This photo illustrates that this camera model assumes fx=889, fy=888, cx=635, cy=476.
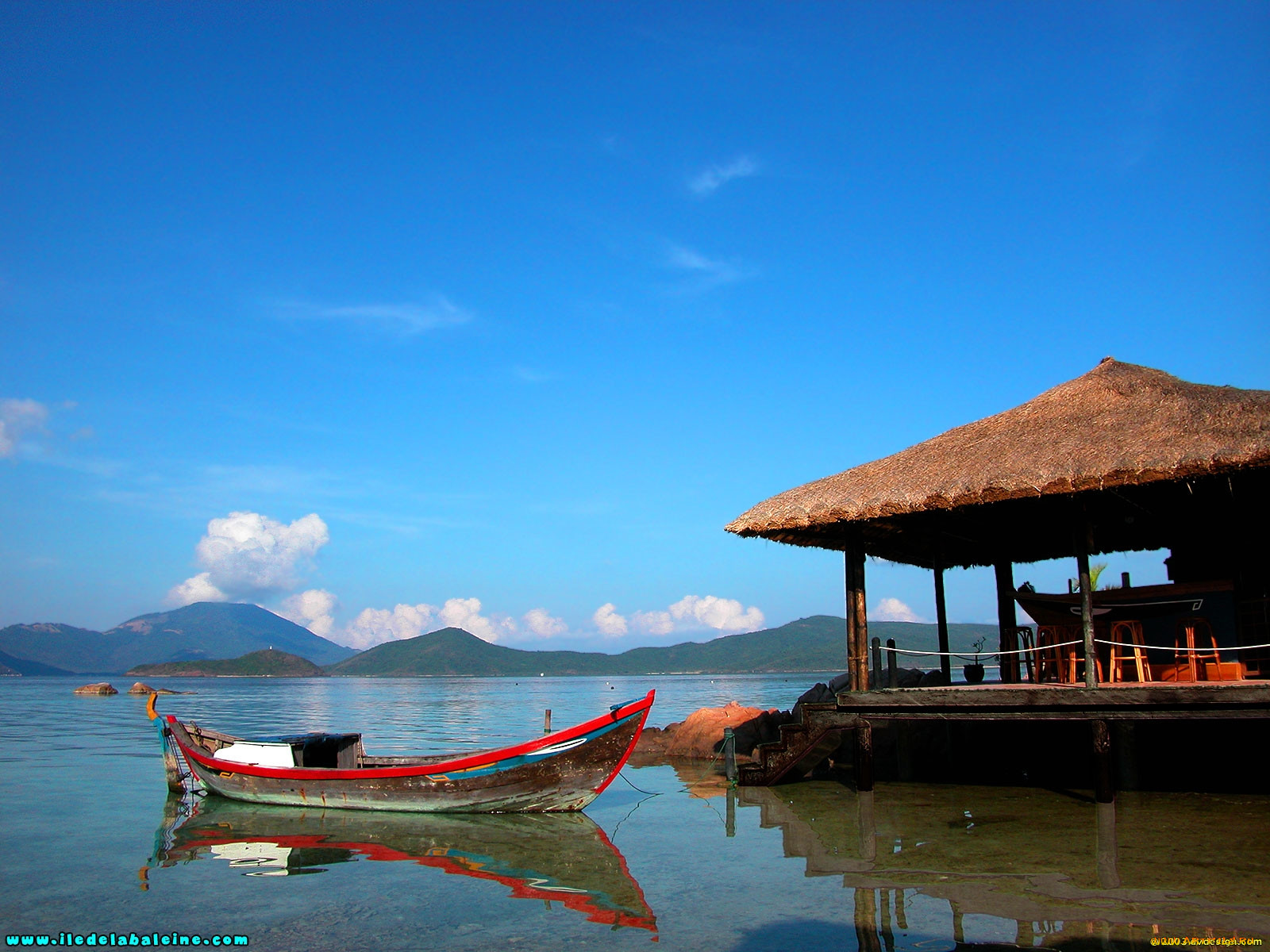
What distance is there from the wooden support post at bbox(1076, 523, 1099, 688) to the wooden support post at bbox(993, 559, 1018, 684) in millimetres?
4293

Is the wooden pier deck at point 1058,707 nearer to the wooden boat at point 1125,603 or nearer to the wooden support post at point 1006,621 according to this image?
the wooden boat at point 1125,603

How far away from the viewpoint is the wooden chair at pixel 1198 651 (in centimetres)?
1206

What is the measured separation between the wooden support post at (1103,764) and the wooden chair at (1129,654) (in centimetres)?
96

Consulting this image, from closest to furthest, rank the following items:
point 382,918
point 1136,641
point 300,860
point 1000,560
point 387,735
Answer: point 382,918
point 300,860
point 1136,641
point 1000,560
point 387,735

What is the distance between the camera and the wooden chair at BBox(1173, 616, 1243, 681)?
1206 cm

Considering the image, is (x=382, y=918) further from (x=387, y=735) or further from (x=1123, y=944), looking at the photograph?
(x=387, y=735)

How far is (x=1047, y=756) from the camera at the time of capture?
15883 millimetres

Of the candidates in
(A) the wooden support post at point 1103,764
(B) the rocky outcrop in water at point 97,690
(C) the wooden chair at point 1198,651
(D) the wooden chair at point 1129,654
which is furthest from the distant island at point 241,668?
(C) the wooden chair at point 1198,651

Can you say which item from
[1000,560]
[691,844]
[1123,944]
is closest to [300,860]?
[691,844]

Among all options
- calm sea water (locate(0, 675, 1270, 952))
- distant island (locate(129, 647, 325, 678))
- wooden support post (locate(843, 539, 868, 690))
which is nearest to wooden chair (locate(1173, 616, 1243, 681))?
calm sea water (locate(0, 675, 1270, 952))

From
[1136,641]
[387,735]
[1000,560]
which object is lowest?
[387,735]

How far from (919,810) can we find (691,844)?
12.1 feet

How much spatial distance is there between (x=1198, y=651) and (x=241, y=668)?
199m

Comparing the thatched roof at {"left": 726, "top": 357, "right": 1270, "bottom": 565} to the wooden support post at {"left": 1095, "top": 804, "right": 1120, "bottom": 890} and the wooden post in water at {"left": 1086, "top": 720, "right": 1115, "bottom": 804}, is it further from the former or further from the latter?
the wooden support post at {"left": 1095, "top": 804, "right": 1120, "bottom": 890}
